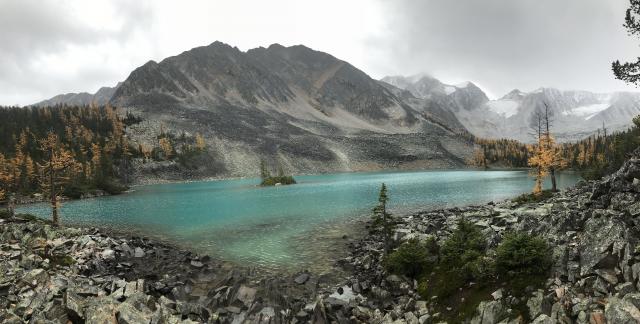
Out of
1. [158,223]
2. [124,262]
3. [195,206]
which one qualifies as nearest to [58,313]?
[124,262]

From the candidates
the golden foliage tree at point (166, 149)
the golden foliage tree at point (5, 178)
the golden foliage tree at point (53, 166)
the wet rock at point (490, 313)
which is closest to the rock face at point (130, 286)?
the wet rock at point (490, 313)

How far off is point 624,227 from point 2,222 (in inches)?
1854

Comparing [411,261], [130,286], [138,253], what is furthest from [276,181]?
[411,261]

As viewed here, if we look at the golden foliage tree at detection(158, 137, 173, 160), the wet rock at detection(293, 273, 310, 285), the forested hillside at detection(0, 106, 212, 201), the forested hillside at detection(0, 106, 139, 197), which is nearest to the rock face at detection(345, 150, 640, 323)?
the wet rock at detection(293, 273, 310, 285)

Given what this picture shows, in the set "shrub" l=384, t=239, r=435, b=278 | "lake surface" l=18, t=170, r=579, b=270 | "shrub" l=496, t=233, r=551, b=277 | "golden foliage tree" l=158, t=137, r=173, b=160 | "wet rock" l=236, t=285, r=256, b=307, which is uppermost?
"golden foliage tree" l=158, t=137, r=173, b=160

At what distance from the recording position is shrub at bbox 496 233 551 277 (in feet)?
52.0

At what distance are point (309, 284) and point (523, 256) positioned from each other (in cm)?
1407

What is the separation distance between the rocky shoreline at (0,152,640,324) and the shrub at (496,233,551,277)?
19.7 inches

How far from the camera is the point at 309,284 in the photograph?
25344 millimetres

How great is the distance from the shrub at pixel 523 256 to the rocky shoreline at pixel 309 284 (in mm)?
501

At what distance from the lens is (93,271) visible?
90.2 ft

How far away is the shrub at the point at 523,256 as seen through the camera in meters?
15.8

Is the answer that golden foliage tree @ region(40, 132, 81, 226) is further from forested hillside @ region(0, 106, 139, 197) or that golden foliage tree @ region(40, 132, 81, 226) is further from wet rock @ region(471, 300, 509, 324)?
wet rock @ region(471, 300, 509, 324)

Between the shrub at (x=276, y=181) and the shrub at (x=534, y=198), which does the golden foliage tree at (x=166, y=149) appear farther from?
the shrub at (x=534, y=198)
